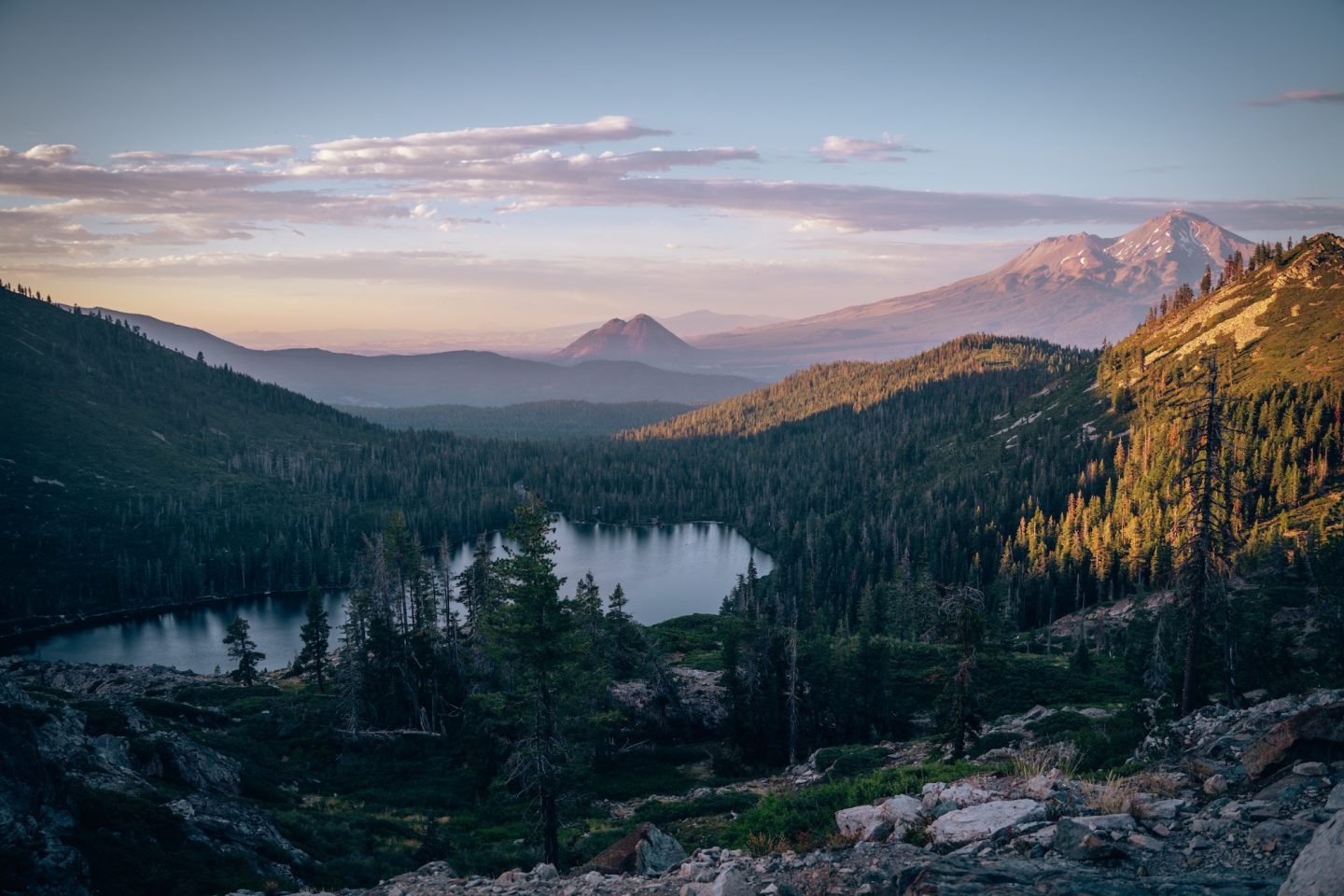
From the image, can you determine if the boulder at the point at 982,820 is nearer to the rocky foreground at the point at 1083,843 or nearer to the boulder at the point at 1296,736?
the rocky foreground at the point at 1083,843

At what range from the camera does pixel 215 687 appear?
56844 mm

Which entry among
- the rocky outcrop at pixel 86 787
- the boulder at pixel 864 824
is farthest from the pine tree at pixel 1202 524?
the rocky outcrop at pixel 86 787

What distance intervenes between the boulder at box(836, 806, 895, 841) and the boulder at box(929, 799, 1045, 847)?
1.17m

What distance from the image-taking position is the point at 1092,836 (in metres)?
11.0

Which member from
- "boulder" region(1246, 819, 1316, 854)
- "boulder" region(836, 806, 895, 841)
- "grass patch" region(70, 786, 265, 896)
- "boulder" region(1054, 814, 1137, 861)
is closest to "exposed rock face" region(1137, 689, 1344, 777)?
"boulder" region(1246, 819, 1316, 854)

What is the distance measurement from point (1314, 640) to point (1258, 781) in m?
57.9

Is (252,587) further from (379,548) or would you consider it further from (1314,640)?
(1314,640)

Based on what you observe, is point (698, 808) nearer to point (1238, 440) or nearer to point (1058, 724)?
point (1058, 724)

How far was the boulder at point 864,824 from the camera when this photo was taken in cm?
1410

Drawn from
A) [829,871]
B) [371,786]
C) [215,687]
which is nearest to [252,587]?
[215,687]

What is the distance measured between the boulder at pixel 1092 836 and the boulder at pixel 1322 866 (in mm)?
2863

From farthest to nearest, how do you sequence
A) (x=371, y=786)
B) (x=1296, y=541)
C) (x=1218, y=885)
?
(x=1296, y=541)
(x=371, y=786)
(x=1218, y=885)

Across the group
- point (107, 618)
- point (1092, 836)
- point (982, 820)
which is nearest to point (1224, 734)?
point (982, 820)

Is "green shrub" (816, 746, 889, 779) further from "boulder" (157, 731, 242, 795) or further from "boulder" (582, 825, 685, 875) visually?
"boulder" (157, 731, 242, 795)
